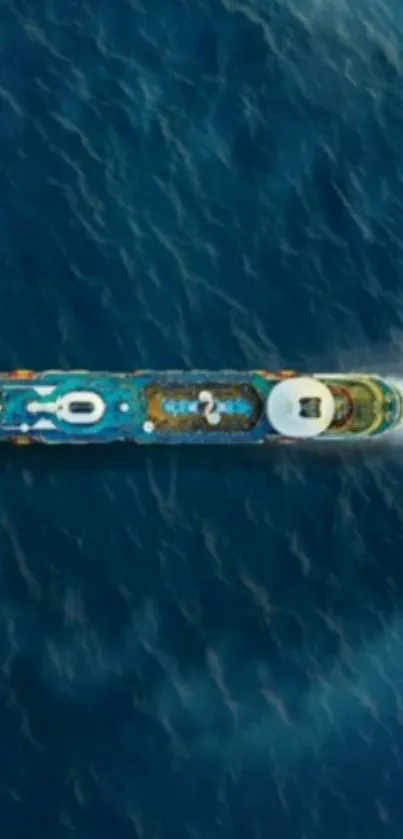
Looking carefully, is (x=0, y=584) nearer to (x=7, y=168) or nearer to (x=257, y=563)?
(x=257, y=563)

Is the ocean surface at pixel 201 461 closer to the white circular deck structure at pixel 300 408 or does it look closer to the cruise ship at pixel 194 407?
the cruise ship at pixel 194 407

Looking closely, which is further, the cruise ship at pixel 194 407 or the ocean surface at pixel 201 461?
the cruise ship at pixel 194 407

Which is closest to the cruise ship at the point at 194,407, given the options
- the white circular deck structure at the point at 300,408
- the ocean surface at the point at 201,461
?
the white circular deck structure at the point at 300,408

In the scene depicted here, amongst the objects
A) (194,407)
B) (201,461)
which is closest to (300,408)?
(194,407)

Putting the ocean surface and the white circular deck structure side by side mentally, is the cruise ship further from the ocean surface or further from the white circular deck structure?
the ocean surface

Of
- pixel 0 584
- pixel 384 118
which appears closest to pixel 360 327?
pixel 384 118
